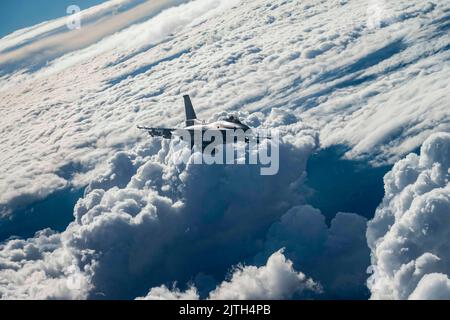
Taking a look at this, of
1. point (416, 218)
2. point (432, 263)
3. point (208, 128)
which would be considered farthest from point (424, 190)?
point (208, 128)
